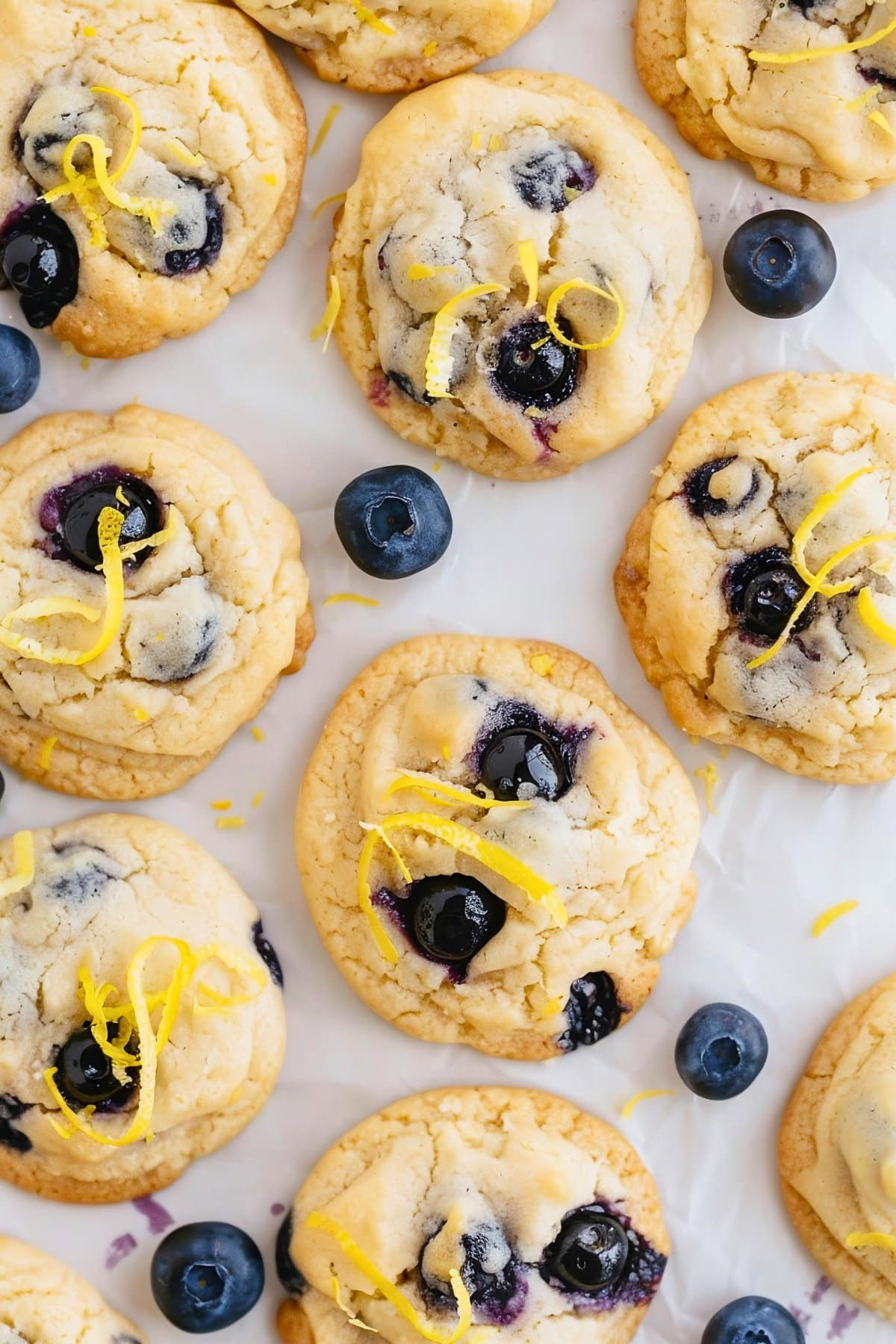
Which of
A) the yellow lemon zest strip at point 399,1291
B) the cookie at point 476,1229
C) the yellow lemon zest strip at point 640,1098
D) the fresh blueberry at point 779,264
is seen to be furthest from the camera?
the yellow lemon zest strip at point 640,1098

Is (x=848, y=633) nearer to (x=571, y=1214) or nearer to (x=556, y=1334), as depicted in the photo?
(x=571, y=1214)

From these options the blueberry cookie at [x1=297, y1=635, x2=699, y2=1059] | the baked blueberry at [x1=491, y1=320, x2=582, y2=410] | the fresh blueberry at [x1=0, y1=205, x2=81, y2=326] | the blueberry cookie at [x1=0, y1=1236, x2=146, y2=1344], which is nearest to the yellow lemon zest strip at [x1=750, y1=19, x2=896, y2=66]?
the baked blueberry at [x1=491, y1=320, x2=582, y2=410]

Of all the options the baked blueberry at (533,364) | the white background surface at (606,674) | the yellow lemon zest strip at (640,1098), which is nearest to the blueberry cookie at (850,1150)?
the white background surface at (606,674)

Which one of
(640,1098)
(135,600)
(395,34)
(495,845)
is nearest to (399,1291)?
(640,1098)

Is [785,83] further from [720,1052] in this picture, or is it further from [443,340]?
[720,1052]

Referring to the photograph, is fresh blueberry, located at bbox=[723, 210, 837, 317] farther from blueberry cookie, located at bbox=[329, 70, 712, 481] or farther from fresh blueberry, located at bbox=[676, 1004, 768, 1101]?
fresh blueberry, located at bbox=[676, 1004, 768, 1101]

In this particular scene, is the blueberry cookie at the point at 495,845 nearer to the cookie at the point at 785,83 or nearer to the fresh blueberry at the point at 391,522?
the fresh blueberry at the point at 391,522
